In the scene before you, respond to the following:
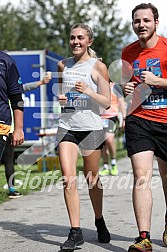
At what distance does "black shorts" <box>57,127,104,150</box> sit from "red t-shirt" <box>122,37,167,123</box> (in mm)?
516

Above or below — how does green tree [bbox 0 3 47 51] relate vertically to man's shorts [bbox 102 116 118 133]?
above

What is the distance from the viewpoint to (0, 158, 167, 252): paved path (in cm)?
630

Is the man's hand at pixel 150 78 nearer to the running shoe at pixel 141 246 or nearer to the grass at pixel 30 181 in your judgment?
the running shoe at pixel 141 246

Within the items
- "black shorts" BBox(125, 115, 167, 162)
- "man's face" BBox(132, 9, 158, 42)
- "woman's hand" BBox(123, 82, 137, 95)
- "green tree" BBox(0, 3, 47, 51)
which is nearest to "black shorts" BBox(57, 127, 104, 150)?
"black shorts" BBox(125, 115, 167, 162)

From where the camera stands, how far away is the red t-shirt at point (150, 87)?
579 centimetres

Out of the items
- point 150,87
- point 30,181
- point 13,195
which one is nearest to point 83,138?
point 150,87

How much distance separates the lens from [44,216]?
823cm

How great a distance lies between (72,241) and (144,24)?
2.03 metres

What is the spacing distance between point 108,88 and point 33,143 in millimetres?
11929

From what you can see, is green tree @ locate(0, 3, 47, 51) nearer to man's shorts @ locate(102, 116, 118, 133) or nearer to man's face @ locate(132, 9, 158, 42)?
man's shorts @ locate(102, 116, 118, 133)

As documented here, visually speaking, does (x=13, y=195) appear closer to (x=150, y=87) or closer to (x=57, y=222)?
(x=57, y=222)

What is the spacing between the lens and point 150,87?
19.3 feet

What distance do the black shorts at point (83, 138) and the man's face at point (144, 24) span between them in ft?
3.42

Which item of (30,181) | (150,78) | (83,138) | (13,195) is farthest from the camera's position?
(30,181)
